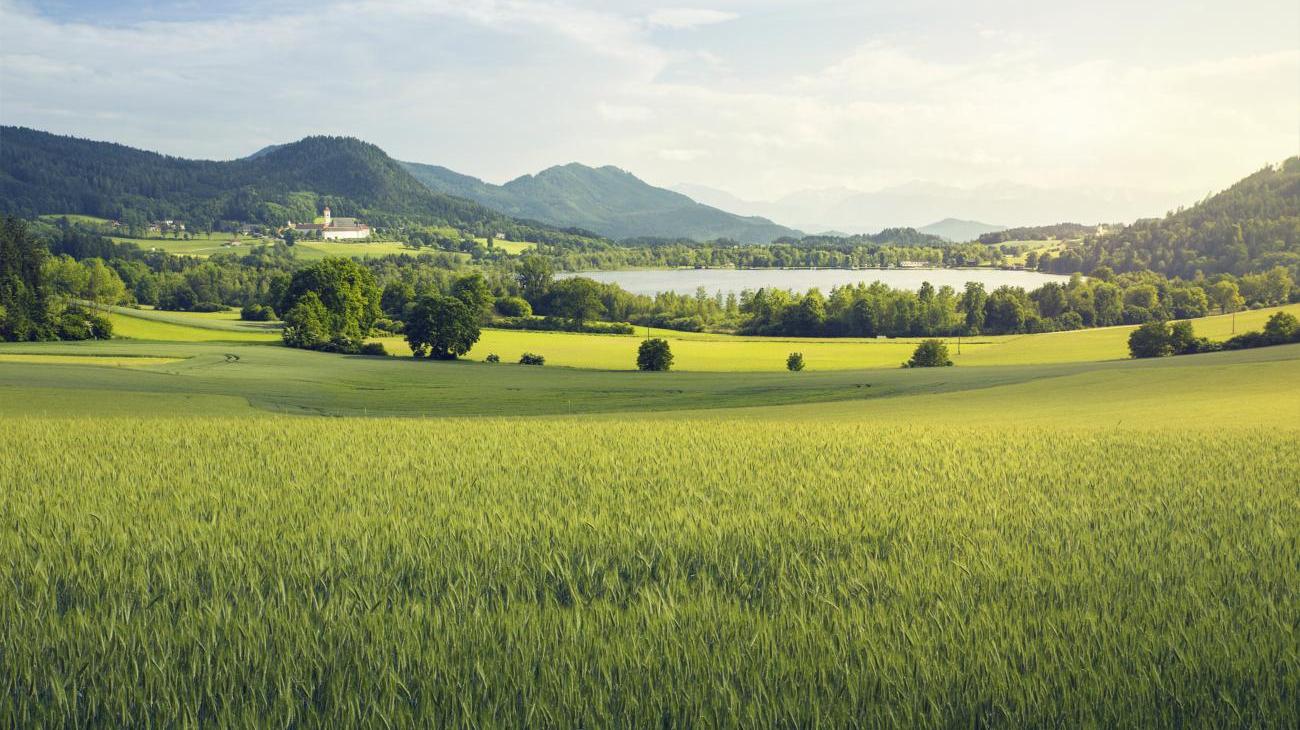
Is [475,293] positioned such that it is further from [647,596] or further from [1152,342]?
[647,596]

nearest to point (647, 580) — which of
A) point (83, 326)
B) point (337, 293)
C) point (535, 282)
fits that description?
point (337, 293)

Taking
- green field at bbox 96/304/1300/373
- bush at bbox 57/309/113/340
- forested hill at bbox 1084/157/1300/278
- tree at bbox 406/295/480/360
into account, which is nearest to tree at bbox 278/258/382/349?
green field at bbox 96/304/1300/373

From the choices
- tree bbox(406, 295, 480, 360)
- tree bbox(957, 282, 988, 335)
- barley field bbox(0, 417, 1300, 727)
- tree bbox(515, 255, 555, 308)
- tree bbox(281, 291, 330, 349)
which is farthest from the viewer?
tree bbox(515, 255, 555, 308)

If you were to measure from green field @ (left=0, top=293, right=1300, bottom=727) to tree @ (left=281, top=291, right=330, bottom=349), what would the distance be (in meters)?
58.2

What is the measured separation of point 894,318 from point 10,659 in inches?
3685

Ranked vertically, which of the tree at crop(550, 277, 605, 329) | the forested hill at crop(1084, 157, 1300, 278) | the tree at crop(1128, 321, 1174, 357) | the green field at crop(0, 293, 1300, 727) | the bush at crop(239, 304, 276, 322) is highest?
the forested hill at crop(1084, 157, 1300, 278)

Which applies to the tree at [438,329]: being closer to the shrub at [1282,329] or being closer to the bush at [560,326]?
the bush at [560,326]

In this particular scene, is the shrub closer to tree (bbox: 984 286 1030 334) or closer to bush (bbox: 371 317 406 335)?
tree (bbox: 984 286 1030 334)

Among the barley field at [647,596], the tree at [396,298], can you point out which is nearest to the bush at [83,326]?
the tree at [396,298]

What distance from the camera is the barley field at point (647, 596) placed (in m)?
4.78

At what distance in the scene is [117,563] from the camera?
757 cm

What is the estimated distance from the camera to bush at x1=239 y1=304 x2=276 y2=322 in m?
100

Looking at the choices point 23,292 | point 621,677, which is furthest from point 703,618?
point 23,292

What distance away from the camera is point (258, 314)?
101 m
